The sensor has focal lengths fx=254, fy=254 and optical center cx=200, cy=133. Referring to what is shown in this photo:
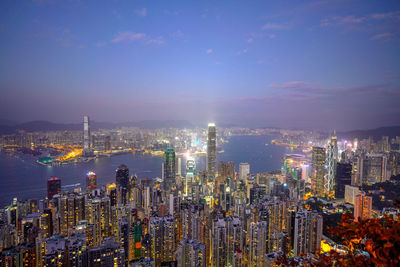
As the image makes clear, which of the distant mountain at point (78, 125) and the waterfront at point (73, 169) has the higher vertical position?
the distant mountain at point (78, 125)

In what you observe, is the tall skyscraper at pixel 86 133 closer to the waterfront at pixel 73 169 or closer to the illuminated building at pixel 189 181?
the waterfront at pixel 73 169

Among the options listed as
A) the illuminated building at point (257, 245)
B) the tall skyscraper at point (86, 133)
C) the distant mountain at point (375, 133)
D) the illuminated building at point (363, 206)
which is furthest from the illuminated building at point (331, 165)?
the tall skyscraper at point (86, 133)

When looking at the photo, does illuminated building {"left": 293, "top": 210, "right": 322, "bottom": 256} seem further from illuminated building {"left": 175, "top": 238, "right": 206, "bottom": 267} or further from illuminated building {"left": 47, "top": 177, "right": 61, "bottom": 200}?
illuminated building {"left": 47, "top": 177, "right": 61, "bottom": 200}

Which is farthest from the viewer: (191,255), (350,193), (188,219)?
(350,193)

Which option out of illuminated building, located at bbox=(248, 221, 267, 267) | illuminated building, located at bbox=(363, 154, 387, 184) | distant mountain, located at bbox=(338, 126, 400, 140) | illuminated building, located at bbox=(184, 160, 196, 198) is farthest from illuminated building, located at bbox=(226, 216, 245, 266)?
distant mountain, located at bbox=(338, 126, 400, 140)

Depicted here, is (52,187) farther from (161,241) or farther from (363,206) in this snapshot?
(363,206)

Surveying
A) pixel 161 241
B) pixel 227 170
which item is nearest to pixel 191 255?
pixel 161 241
